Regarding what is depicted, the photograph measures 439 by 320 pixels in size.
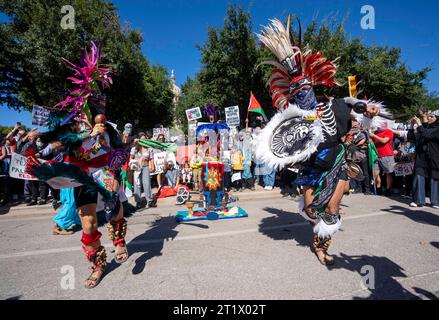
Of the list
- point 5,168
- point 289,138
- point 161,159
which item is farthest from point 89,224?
point 5,168

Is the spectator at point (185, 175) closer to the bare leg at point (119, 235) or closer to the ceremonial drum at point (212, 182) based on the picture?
the ceremonial drum at point (212, 182)

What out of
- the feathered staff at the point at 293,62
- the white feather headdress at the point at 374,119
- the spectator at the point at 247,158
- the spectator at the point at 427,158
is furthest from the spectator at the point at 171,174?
the spectator at the point at 427,158

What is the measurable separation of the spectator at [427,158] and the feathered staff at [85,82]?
6.69 metres

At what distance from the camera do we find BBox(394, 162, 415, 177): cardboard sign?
7.46 meters

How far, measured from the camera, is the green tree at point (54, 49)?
529 inches

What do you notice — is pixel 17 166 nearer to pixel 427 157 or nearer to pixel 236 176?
pixel 236 176

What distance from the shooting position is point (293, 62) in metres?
3.21

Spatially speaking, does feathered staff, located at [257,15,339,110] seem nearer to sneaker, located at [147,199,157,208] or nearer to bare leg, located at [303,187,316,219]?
bare leg, located at [303,187,316,219]

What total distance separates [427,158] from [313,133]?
17.4 ft

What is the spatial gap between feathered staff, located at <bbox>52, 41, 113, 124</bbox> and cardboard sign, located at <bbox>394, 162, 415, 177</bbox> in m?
8.35

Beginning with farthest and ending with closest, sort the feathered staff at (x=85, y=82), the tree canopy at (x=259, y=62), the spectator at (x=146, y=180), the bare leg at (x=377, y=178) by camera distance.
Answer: the tree canopy at (x=259, y=62) → the bare leg at (x=377, y=178) → the spectator at (x=146, y=180) → the feathered staff at (x=85, y=82)

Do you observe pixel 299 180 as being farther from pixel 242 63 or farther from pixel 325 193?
pixel 242 63

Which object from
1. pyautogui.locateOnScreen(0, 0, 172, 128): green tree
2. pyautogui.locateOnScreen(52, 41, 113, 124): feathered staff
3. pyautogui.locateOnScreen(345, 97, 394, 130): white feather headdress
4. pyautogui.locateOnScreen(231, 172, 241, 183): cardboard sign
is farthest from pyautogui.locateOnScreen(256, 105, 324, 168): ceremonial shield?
pyautogui.locateOnScreen(0, 0, 172, 128): green tree

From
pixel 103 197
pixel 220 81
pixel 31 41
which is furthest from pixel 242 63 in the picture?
pixel 103 197
